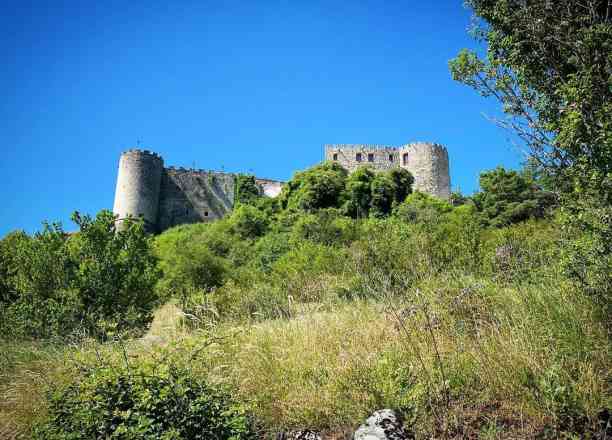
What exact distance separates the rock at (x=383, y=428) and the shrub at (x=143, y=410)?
805 millimetres

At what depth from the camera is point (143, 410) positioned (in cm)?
302

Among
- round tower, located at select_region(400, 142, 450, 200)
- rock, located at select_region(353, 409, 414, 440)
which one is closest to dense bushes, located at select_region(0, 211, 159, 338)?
rock, located at select_region(353, 409, 414, 440)

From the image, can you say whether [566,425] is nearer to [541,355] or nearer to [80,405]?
[541,355]

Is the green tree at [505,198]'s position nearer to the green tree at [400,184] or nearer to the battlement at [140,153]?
the green tree at [400,184]

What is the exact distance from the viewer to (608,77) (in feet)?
11.4

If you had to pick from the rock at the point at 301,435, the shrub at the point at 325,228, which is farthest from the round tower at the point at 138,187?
the rock at the point at 301,435

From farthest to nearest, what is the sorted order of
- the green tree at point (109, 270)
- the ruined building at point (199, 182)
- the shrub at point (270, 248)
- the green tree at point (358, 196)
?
1. the ruined building at point (199, 182)
2. the green tree at point (358, 196)
3. the shrub at point (270, 248)
4. the green tree at point (109, 270)

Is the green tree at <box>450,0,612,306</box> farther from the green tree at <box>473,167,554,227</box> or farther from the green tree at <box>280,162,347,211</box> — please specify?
the green tree at <box>280,162,347,211</box>

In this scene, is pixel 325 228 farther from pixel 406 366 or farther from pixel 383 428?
pixel 383 428

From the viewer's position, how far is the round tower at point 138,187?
38.0 meters

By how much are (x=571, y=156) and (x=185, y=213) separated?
39.6m

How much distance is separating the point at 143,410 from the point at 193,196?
39890mm

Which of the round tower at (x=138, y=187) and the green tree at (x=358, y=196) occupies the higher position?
the round tower at (x=138, y=187)

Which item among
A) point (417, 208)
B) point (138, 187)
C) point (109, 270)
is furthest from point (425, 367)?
point (138, 187)
